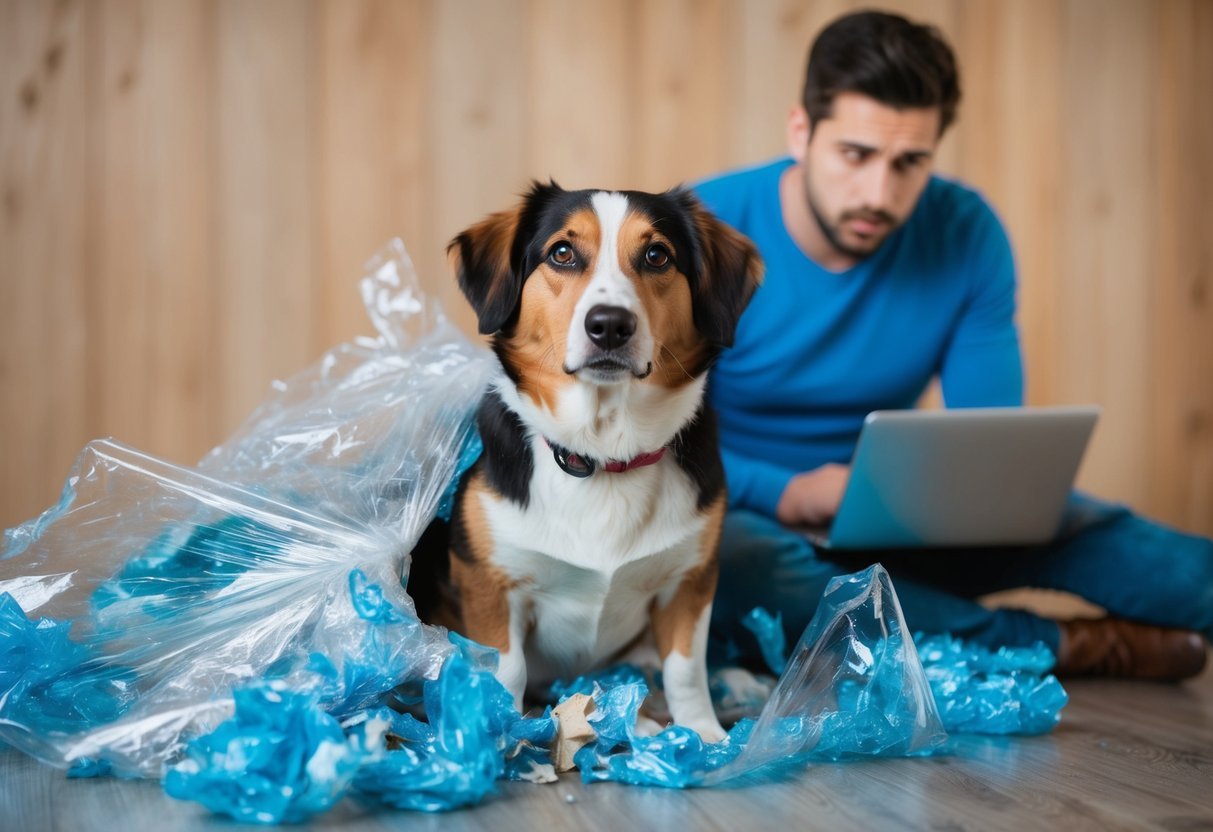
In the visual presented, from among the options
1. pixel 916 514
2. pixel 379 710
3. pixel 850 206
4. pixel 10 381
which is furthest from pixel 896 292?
pixel 10 381

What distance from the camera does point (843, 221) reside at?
2070 millimetres

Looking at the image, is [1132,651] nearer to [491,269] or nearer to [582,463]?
[582,463]

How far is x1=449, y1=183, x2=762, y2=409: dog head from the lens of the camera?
1369 millimetres

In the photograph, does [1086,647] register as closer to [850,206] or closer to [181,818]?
[850,206]

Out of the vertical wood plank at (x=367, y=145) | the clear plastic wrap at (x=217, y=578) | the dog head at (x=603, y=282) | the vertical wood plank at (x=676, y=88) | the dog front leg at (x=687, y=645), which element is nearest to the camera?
the clear plastic wrap at (x=217, y=578)

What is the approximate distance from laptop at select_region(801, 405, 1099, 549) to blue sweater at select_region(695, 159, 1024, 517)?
0.89 feet

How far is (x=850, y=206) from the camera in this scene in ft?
6.70

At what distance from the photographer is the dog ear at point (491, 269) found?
150 cm

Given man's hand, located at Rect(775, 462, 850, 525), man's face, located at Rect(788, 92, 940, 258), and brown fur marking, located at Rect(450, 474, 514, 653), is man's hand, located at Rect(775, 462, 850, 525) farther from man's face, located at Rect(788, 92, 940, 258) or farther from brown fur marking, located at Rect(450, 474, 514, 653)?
brown fur marking, located at Rect(450, 474, 514, 653)

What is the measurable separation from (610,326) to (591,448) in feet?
0.65

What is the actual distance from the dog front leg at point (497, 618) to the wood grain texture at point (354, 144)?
1.55 meters

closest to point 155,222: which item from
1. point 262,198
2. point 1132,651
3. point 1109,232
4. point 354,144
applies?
point 262,198

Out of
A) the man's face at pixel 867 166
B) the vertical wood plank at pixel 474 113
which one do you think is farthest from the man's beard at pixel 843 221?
the vertical wood plank at pixel 474 113

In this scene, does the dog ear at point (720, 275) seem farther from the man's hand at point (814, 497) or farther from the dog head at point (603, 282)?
the man's hand at point (814, 497)
